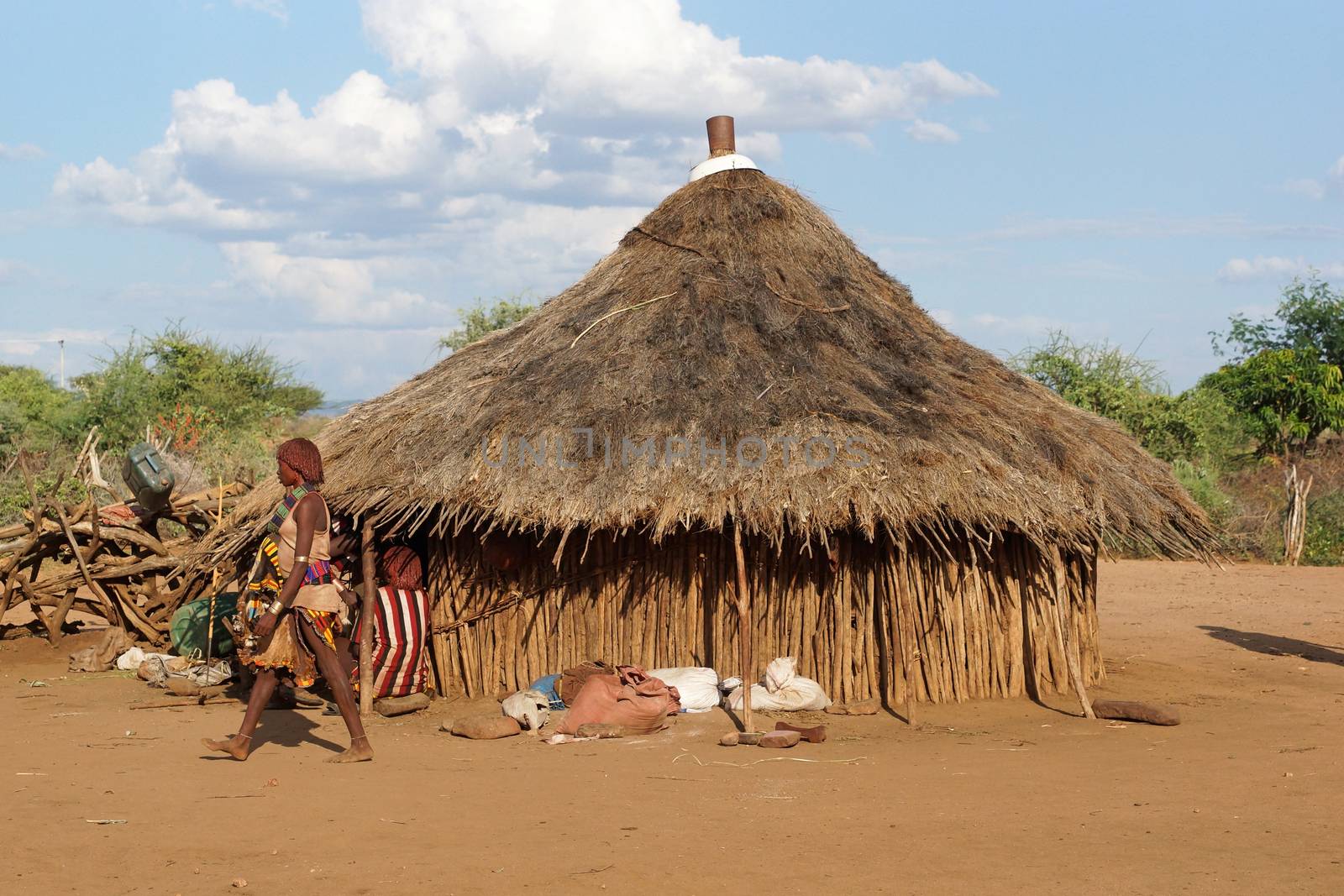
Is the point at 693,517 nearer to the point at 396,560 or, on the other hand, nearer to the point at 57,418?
the point at 396,560

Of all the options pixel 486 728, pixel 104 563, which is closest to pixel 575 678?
pixel 486 728

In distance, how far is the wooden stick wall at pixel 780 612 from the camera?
7.26 metres

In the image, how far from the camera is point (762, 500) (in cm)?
677

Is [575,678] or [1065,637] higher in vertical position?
[1065,637]

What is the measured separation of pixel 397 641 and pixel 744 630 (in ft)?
7.37

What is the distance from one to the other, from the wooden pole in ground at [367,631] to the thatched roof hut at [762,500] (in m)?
0.22

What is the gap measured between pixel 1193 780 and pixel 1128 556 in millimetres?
12118

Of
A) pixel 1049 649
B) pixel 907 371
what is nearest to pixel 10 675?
pixel 907 371

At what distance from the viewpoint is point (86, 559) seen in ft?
30.2

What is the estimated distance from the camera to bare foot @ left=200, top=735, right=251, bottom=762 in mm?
5875

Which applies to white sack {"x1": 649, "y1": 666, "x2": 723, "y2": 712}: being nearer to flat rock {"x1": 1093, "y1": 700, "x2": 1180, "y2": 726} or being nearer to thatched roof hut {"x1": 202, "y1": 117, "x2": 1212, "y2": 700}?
thatched roof hut {"x1": 202, "y1": 117, "x2": 1212, "y2": 700}

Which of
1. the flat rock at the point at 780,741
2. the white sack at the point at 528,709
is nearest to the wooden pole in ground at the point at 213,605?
the white sack at the point at 528,709

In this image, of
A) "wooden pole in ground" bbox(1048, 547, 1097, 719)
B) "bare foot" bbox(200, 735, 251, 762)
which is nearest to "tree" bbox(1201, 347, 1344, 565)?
"wooden pole in ground" bbox(1048, 547, 1097, 719)

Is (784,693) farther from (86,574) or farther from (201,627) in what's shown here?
(86,574)
